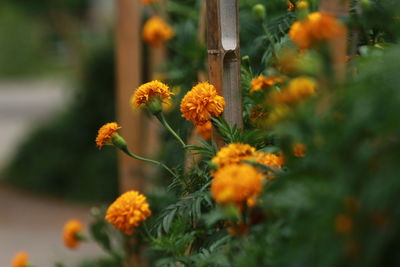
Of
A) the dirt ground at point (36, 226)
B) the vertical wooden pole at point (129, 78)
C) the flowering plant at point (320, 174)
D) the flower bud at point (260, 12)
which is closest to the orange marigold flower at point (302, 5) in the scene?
the flower bud at point (260, 12)

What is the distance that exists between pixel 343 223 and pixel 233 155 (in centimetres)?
34

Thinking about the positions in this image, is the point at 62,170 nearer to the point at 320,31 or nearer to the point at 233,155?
the point at 233,155

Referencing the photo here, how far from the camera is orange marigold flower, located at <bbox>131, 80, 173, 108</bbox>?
1342 millimetres

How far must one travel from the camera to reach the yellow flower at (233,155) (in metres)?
1.05

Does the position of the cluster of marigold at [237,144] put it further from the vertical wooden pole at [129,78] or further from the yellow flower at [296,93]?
the vertical wooden pole at [129,78]

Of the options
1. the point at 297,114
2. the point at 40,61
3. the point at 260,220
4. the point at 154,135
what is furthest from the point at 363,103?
the point at 40,61

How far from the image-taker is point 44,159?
6.46 m

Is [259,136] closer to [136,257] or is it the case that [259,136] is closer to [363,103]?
[363,103]

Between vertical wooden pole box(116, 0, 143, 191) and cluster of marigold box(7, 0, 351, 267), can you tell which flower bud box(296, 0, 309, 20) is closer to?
cluster of marigold box(7, 0, 351, 267)

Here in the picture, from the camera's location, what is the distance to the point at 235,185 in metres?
0.92

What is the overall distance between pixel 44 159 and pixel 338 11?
4.99 m

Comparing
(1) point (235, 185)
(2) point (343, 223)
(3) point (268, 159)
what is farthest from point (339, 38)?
(2) point (343, 223)

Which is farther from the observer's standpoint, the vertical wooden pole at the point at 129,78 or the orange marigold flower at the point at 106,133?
the vertical wooden pole at the point at 129,78

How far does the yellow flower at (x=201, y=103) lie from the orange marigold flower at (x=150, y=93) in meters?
0.09
